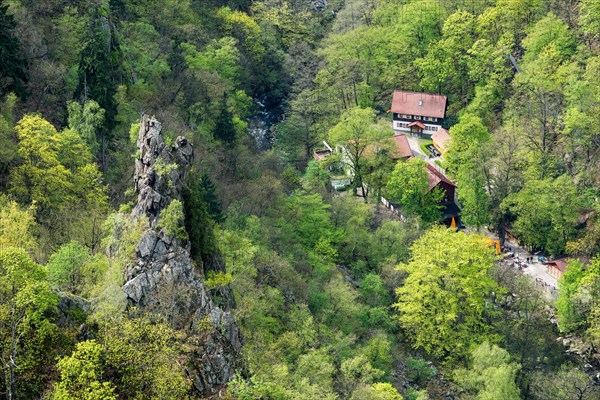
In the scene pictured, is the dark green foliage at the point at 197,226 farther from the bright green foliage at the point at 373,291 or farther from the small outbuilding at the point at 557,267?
the small outbuilding at the point at 557,267

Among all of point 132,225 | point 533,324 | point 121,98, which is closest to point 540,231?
point 533,324

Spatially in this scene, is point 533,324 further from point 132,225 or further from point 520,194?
point 132,225

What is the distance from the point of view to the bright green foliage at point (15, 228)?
3975 cm

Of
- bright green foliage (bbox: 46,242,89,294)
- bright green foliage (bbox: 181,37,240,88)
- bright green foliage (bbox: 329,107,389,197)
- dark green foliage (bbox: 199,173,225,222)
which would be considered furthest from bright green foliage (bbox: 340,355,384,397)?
bright green foliage (bbox: 181,37,240,88)

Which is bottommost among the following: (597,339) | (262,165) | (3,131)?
(597,339)

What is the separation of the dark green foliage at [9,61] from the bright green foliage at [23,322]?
24405 mm

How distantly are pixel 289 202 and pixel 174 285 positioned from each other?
29.7 meters

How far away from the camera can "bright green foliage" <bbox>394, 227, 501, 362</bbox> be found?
58719mm

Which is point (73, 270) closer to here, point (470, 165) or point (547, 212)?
point (547, 212)

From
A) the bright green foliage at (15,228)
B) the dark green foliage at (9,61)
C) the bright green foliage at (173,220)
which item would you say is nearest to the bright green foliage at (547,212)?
the bright green foliage at (173,220)

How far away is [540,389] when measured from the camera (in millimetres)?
54312

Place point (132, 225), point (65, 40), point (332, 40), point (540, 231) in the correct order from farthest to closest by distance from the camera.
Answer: point (332, 40), point (540, 231), point (65, 40), point (132, 225)

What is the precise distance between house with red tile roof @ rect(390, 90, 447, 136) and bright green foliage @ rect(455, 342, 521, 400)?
1734 inches

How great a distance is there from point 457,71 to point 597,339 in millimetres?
46483
